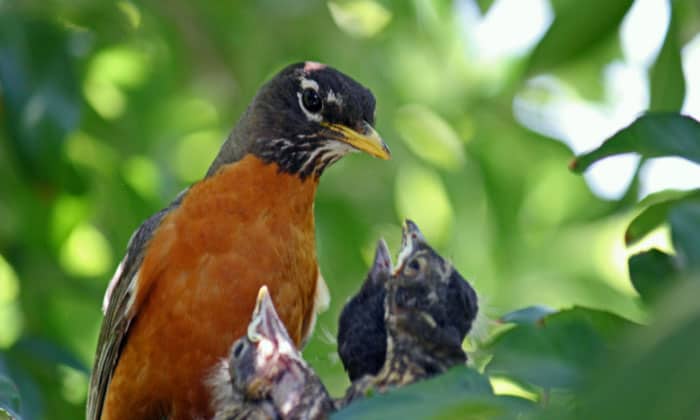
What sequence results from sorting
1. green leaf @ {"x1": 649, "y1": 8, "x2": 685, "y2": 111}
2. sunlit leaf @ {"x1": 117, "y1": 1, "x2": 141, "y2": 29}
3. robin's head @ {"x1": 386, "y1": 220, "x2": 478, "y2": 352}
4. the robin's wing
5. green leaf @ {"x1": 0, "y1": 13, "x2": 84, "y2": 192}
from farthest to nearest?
1. sunlit leaf @ {"x1": 117, "y1": 1, "x2": 141, "y2": 29}
2. green leaf @ {"x1": 0, "y1": 13, "x2": 84, "y2": 192}
3. the robin's wing
4. robin's head @ {"x1": 386, "y1": 220, "x2": 478, "y2": 352}
5. green leaf @ {"x1": 649, "y1": 8, "x2": 685, "y2": 111}

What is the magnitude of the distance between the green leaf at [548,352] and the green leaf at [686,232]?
23 centimetres

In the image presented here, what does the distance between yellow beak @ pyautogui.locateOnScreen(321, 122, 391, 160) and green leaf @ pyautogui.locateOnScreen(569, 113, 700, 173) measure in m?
1.97

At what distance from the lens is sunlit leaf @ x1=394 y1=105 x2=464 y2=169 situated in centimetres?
531

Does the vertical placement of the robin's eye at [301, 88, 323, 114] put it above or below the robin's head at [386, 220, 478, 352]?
above

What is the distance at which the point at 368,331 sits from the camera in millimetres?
3566

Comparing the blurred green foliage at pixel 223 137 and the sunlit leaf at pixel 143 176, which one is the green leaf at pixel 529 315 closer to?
the blurred green foliage at pixel 223 137

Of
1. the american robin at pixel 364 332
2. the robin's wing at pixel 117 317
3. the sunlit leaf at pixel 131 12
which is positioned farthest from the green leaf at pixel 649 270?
the sunlit leaf at pixel 131 12

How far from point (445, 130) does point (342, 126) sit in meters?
1.23

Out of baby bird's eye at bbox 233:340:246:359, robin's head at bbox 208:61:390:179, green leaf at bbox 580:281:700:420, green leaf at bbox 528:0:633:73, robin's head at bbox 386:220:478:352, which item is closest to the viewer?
green leaf at bbox 580:281:700:420

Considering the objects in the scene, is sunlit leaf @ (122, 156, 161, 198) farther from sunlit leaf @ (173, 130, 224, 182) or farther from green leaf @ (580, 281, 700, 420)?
green leaf @ (580, 281, 700, 420)

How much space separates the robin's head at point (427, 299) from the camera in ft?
10.6

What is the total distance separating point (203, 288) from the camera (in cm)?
388

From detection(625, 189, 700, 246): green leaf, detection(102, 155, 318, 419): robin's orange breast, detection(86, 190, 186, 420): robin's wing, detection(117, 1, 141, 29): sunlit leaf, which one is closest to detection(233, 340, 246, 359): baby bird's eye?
detection(102, 155, 318, 419): robin's orange breast

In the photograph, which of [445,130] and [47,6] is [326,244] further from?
[47,6]
